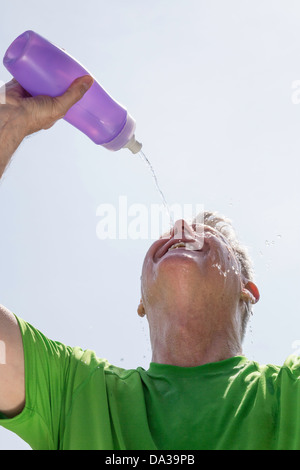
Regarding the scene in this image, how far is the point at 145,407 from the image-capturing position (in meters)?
2.00

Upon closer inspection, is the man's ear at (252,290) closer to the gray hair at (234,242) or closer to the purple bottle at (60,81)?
the gray hair at (234,242)

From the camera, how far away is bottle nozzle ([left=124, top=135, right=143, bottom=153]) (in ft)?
8.38

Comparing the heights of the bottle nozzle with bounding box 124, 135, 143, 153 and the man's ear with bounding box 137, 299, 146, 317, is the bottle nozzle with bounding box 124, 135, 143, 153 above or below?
above

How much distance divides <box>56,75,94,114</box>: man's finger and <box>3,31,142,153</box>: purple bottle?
47 mm

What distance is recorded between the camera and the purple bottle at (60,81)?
89.6 inches

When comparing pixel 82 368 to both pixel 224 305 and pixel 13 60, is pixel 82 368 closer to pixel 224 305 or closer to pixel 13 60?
pixel 224 305

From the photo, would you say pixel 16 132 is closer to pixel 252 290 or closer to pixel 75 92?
pixel 75 92

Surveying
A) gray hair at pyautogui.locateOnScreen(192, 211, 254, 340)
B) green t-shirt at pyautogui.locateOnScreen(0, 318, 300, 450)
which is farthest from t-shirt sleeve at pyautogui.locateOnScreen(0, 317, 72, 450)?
gray hair at pyautogui.locateOnScreen(192, 211, 254, 340)

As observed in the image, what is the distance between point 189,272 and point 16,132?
1.03 metres

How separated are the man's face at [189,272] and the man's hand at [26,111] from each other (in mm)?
869

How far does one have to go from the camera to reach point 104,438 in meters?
1.85

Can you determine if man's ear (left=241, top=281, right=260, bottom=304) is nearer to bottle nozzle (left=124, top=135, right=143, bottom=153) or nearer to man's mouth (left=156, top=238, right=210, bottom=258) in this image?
man's mouth (left=156, top=238, right=210, bottom=258)

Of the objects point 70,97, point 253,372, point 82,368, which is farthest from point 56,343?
point 70,97

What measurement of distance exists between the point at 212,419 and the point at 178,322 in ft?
2.22
